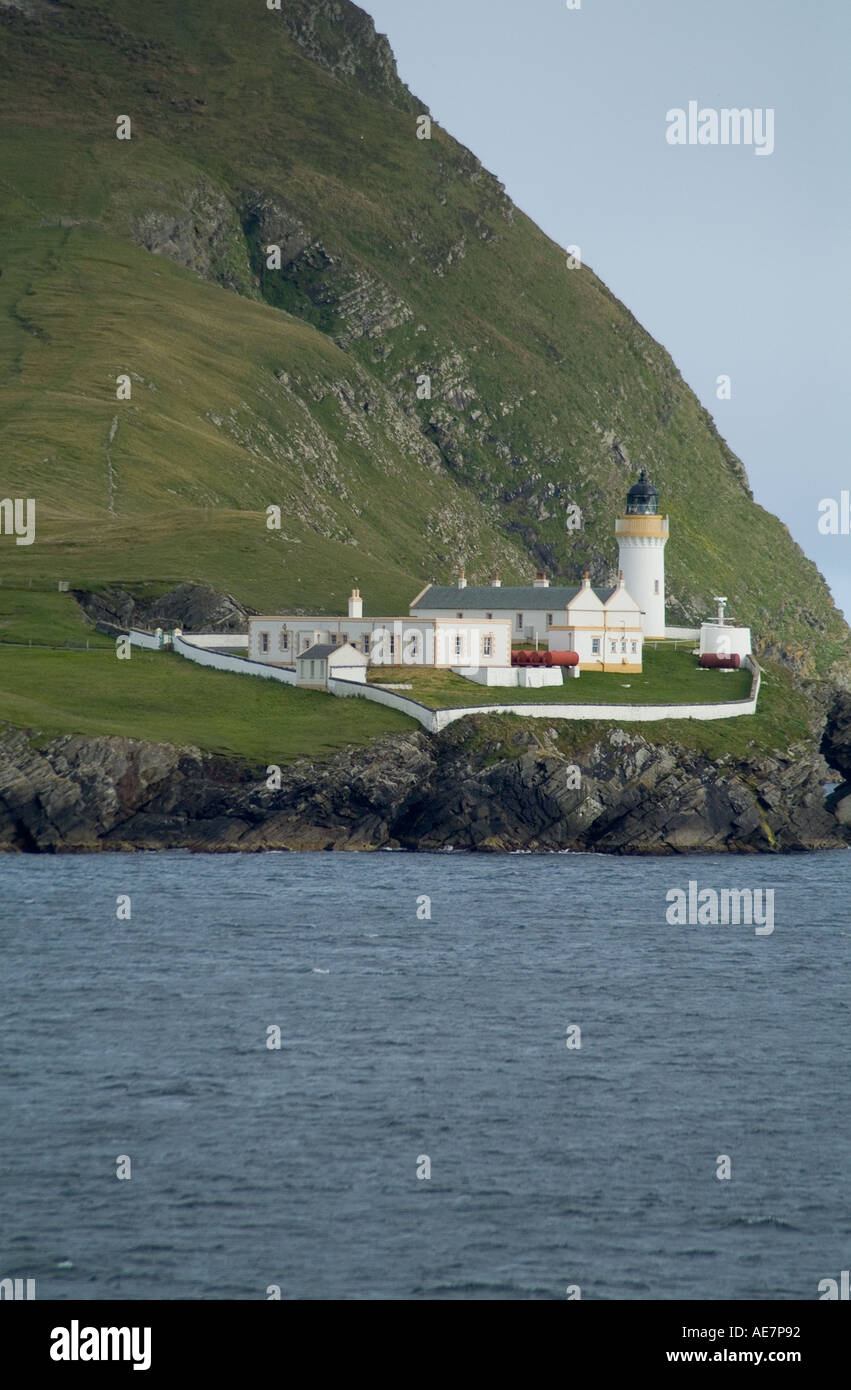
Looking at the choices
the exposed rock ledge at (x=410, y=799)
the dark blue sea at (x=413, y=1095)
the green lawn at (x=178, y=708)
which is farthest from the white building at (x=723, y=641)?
the dark blue sea at (x=413, y=1095)

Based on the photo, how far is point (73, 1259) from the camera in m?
40.2

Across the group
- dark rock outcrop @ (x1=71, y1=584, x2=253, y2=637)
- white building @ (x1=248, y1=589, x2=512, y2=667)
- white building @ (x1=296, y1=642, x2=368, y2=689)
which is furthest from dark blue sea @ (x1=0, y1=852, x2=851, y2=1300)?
dark rock outcrop @ (x1=71, y1=584, x2=253, y2=637)

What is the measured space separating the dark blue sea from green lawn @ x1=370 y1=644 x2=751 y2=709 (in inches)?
1103

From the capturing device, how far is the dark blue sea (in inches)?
1612

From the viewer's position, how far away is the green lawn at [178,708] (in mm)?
104625

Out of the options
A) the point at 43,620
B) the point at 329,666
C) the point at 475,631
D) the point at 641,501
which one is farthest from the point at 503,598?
the point at 43,620

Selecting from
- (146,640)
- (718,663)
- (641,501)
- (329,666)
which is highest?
(641,501)

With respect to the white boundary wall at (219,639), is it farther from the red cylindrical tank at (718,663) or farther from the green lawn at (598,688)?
the red cylindrical tank at (718,663)

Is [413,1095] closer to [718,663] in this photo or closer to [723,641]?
[718,663]

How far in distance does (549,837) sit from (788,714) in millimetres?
22679

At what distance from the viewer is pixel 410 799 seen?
10469 cm

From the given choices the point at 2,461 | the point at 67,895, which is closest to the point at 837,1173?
the point at 67,895

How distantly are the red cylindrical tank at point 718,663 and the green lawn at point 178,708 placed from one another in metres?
27.8

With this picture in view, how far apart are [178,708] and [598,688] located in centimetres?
2364
